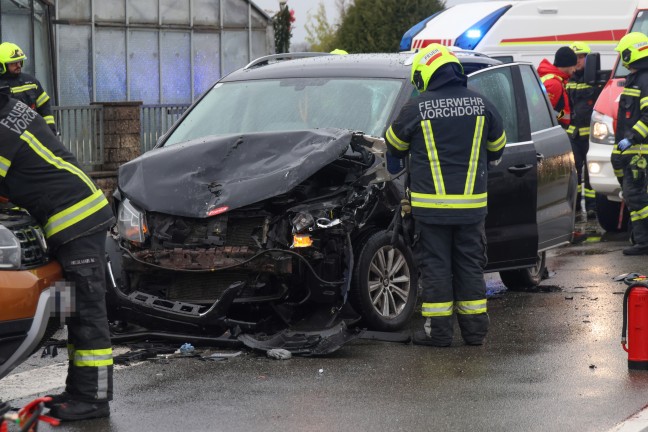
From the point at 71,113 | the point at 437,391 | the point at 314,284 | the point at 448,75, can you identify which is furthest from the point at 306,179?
the point at 71,113

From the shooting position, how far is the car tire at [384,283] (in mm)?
7961

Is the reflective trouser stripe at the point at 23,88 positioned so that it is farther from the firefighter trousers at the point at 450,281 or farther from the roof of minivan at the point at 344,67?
the firefighter trousers at the point at 450,281

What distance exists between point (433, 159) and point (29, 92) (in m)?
5.96

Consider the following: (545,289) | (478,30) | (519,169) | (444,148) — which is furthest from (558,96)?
(444,148)

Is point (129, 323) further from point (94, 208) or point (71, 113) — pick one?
point (71, 113)

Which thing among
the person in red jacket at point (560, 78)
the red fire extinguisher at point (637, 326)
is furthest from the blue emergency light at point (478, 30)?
the red fire extinguisher at point (637, 326)

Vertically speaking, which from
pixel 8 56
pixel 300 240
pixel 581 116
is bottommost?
pixel 300 240

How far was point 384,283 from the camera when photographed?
822 cm

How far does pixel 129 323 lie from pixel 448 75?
2416 mm

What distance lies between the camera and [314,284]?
25.1 ft

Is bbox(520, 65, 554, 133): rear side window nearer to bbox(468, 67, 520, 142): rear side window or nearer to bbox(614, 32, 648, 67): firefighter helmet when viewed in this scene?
bbox(468, 67, 520, 142): rear side window

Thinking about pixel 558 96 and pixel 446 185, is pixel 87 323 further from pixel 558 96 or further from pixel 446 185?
pixel 558 96

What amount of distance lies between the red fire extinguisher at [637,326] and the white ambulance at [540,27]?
12478 mm

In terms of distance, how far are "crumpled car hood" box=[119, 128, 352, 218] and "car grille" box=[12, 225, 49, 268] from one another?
1727 mm
